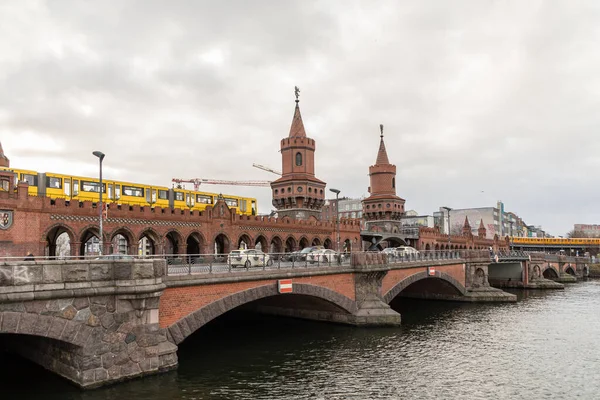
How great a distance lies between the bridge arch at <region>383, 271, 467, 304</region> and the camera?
3605cm

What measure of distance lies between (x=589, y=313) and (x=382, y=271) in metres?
23.2

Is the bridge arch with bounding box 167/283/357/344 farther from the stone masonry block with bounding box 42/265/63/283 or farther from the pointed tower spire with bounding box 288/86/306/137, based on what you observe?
the pointed tower spire with bounding box 288/86/306/137

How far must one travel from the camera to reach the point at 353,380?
2045 centimetres

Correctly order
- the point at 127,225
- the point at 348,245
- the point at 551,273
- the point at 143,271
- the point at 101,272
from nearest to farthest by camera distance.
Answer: the point at 101,272, the point at 143,271, the point at 127,225, the point at 348,245, the point at 551,273

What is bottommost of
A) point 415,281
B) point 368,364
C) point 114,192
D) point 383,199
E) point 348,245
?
point 368,364

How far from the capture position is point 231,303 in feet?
74.6

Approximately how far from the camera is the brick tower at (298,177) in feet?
195

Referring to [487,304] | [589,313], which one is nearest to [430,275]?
[487,304]

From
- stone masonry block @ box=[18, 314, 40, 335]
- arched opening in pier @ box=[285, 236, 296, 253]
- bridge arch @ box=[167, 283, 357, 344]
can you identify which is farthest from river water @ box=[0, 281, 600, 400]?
arched opening in pier @ box=[285, 236, 296, 253]

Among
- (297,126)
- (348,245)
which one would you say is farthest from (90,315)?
(348,245)

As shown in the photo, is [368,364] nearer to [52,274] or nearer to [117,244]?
[52,274]

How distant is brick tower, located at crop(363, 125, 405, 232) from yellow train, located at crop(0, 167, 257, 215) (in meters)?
31.7

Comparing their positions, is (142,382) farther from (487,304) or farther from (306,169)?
(306,169)

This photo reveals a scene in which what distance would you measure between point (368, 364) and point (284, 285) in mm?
6349
